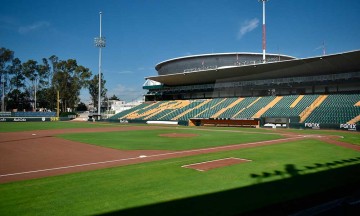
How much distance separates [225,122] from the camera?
4888 cm

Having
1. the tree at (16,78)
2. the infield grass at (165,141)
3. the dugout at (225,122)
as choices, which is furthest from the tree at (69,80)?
the infield grass at (165,141)

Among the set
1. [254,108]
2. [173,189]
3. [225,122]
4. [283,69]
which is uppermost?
[283,69]

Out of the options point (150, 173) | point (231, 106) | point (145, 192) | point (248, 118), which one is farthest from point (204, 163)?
point (231, 106)

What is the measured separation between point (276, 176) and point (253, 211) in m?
3.91

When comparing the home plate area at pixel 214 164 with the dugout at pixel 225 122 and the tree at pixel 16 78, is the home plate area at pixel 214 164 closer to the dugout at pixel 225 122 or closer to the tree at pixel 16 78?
the dugout at pixel 225 122

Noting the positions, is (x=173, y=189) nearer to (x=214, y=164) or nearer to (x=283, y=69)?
(x=214, y=164)

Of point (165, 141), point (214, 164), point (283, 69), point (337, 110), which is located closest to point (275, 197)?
point (214, 164)

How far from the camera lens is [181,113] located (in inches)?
2231

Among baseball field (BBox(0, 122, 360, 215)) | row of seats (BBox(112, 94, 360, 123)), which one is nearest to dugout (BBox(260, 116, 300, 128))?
row of seats (BBox(112, 94, 360, 123))

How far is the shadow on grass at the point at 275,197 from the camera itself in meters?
6.80

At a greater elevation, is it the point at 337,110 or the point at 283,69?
the point at 283,69

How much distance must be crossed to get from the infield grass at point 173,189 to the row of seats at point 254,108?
2971 cm

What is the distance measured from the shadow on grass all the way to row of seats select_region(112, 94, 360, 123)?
31.9 meters

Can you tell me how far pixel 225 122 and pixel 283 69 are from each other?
44.2ft
